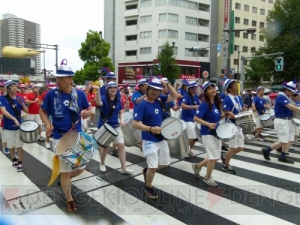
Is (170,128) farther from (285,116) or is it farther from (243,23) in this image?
(243,23)

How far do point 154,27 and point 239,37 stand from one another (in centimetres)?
1890

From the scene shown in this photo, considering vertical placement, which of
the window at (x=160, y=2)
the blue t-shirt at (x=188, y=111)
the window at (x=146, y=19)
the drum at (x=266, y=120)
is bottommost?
the drum at (x=266, y=120)

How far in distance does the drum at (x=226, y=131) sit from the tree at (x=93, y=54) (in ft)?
117

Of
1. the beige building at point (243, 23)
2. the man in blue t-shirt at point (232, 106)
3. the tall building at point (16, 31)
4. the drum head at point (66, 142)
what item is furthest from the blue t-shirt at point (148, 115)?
the beige building at point (243, 23)

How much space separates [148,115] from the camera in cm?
453

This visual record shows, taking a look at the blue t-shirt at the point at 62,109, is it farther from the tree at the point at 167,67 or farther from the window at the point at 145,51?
the window at the point at 145,51

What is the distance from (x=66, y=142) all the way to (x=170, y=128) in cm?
166

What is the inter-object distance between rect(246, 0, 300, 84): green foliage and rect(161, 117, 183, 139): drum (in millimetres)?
24755

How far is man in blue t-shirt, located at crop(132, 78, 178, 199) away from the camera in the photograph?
4422 millimetres

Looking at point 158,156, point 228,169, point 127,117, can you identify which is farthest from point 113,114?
point 228,169

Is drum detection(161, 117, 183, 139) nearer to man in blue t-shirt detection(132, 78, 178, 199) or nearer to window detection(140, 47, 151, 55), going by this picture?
man in blue t-shirt detection(132, 78, 178, 199)

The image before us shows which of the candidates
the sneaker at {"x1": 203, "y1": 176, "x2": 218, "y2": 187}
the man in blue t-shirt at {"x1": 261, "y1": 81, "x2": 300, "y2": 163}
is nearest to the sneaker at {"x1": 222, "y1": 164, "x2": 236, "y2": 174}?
the sneaker at {"x1": 203, "y1": 176, "x2": 218, "y2": 187}

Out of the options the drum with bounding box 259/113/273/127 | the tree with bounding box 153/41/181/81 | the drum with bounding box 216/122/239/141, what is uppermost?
the tree with bounding box 153/41/181/81

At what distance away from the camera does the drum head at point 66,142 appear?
3885 millimetres
